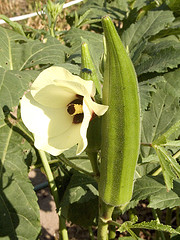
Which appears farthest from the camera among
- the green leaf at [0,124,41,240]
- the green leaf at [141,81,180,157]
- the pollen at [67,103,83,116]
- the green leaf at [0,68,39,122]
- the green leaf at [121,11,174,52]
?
the green leaf at [121,11,174,52]

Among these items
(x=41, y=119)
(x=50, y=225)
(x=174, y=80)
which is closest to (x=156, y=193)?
(x=41, y=119)

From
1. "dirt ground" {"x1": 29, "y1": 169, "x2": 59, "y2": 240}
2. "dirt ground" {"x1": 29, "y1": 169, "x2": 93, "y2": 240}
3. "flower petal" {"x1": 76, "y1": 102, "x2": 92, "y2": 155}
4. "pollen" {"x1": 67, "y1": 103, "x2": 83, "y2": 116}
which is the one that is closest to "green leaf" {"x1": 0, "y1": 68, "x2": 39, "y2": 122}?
"pollen" {"x1": 67, "y1": 103, "x2": 83, "y2": 116}

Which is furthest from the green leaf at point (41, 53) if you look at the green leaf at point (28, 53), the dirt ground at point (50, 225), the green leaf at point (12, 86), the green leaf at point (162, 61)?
the dirt ground at point (50, 225)

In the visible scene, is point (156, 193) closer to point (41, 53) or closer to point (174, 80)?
point (174, 80)

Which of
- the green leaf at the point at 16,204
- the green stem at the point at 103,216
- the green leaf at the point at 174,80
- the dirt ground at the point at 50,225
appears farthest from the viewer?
the dirt ground at the point at 50,225

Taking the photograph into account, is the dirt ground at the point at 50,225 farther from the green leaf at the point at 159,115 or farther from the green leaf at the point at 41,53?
the green leaf at the point at 41,53

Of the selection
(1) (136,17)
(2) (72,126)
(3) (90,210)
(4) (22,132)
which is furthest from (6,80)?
(1) (136,17)

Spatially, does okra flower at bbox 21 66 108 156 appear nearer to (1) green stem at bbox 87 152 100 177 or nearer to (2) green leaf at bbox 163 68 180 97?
(1) green stem at bbox 87 152 100 177

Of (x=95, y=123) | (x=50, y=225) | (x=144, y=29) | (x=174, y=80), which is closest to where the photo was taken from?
(x=95, y=123)
